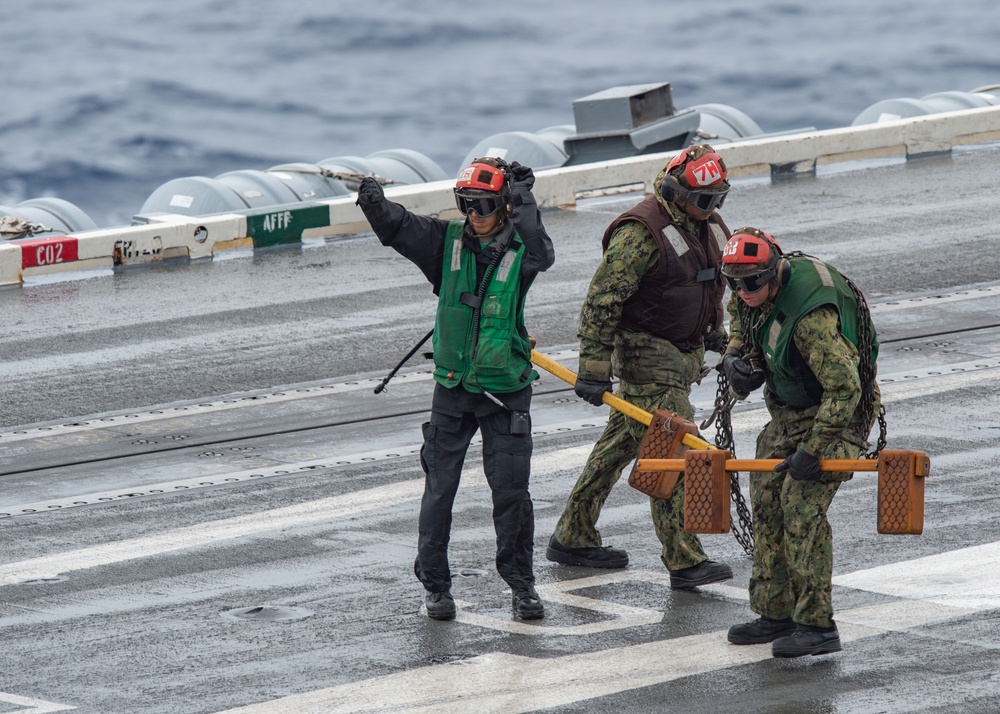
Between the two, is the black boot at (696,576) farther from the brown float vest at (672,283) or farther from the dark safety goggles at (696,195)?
the dark safety goggles at (696,195)

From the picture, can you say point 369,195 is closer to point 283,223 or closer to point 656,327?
point 656,327

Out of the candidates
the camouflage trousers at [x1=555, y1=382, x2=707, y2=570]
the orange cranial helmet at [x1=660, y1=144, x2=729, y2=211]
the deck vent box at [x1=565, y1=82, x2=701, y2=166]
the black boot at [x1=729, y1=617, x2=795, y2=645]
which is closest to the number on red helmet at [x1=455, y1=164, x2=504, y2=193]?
the orange cranial helmet at [x1=660, y1=144, x2=729, y2=211]

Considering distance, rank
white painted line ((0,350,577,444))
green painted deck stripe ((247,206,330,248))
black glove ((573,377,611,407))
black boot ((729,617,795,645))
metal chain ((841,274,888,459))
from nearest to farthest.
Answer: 1. metal chain ((841,274,888,459))
2. black boot ((729,617,795,645))
3. black glove ((573,377,611,407))
4. white painted line ((0,350,577,444))
5. green painted deck stripe ((247,206,330,248))

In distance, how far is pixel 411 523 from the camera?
29.9 ft

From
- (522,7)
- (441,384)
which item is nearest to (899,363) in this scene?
(441,384)

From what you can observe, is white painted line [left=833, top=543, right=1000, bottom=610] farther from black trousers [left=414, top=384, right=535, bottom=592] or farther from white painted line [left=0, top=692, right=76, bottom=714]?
white painted line [left=0, top=692, right=76, bottom=714]

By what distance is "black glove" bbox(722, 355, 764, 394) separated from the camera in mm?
7230

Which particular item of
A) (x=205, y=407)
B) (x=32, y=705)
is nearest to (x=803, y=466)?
(x=32, y=705)

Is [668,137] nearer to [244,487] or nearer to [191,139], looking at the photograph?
[244,487]

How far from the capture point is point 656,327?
8125mm

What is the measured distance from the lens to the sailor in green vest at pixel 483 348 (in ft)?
24.8

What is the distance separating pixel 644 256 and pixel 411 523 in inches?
79.9

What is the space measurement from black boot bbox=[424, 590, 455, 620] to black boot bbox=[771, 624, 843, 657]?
140cm

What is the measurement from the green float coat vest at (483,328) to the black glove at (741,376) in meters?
0.92
